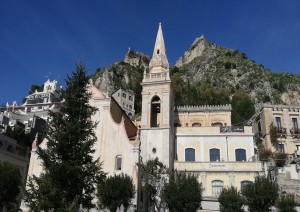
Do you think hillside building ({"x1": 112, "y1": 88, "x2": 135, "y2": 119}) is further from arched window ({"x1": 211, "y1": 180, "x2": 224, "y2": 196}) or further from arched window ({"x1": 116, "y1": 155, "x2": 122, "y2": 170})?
arched window ({"x1": 116, "y1": 155, "x2": 122, "y2": 170})

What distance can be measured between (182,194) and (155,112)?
17.1m

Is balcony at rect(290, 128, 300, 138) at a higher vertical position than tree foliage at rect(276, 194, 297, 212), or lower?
higher

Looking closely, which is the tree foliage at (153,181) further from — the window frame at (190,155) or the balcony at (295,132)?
the balcony at (295,132)

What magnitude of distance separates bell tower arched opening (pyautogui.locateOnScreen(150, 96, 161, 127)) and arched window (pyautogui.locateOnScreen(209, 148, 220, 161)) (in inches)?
313

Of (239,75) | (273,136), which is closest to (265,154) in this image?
(273,136)

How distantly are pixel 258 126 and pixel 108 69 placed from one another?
7867 cm

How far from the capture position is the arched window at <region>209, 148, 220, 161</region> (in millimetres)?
44000

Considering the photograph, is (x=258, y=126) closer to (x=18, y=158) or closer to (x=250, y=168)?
(x=250, y=168)

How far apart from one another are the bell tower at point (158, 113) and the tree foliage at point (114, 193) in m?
8.43

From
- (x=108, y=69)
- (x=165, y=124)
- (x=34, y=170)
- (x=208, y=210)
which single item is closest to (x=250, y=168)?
(x=208, y=210)

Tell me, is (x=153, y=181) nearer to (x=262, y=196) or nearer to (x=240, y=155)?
(x=262, y=196)

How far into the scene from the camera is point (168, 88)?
4538 cm

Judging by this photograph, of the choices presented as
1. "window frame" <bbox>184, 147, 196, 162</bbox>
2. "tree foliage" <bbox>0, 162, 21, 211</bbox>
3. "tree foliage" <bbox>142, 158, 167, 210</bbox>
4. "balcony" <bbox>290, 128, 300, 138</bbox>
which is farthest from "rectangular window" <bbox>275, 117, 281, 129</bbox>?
"tree foliage" <bbox>0, 162, 21, 211</bbox>

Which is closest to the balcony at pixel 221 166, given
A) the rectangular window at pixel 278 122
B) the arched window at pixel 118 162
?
the arched window at pixel 118 162
